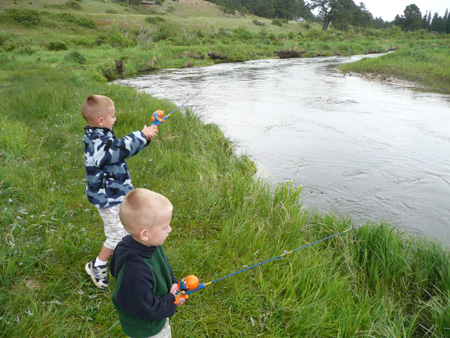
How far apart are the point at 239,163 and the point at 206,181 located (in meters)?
1.63

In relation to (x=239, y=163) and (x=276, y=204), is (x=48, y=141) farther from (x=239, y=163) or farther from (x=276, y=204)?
(x=276, y=204)

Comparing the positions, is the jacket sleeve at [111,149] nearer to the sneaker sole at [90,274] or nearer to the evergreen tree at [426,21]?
the sneaker sole at [90,274]

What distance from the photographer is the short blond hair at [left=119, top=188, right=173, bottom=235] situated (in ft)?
5.52

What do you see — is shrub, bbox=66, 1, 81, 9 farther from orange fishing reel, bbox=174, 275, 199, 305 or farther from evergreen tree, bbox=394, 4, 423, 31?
evergreen tree, bbox=394, 4, 423, 31

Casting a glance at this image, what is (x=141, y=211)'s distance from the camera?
5.54ft

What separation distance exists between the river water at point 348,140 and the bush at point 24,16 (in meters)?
30.6

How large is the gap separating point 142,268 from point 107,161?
4.26 ft

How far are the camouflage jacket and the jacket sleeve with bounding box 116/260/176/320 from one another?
1246 millimetres

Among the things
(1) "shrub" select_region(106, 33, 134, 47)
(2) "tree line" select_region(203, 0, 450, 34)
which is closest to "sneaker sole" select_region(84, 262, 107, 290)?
(1) "shrub" select_region(106, 33, 134, 47)

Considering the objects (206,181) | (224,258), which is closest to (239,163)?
Answer: (206,181)

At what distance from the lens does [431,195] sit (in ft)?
19.2

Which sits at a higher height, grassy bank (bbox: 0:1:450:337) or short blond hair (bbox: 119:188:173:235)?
short blond hair (bbox: 119:188:173:235)

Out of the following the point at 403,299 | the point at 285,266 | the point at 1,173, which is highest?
the point at 1,173

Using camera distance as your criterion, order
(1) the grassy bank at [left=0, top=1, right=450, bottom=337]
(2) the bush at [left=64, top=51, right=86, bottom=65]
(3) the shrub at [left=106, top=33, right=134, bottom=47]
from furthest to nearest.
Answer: (3) the shrub at [left=106, top=33, right=134, bottom=47], (2) the bush at [left=64, top=51, right=86, bottom=65], (1) the grassy bank at [left=0, top=1, right=450, bottom=337]
